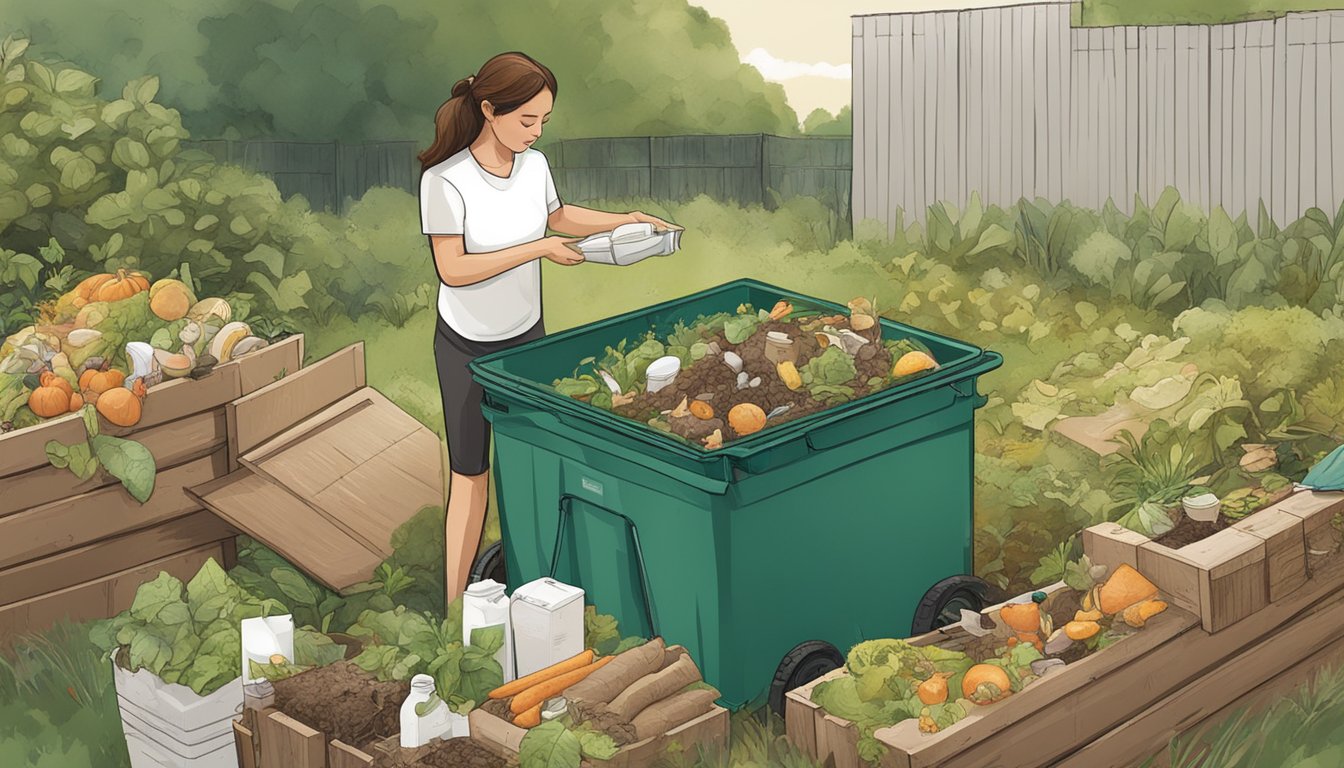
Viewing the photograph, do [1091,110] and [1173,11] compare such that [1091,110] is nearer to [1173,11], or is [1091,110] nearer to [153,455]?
[1173,11]

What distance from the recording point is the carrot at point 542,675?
421cm

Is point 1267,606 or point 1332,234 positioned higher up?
point 1332,234

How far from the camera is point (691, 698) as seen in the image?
163 inches

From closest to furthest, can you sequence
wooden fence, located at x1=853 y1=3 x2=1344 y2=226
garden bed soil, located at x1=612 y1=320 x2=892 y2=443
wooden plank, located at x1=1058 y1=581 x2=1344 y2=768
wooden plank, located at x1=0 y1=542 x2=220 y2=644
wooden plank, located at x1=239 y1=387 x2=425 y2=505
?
wooden plank, located at x1=1058 y1=581 x2=1344 y2=768
garden bed soil, located at x1=612 y1=320 x2=892 y2=443
wooden plank, located at x1=0 y1=542 x2=220 y2=644
wooden plank, located at x1=239 y1=387 x2=425 y2=505
wooden fence, located at x1=853 y1=3 x2=1344 y2=226

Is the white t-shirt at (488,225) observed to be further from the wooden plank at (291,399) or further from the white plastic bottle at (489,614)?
the white plastic bottle at (489,614)

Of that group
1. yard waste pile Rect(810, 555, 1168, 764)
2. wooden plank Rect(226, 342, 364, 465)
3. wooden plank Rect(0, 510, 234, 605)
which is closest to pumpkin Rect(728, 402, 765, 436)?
yard waste pile Rect(810, 555, 1168, 764)

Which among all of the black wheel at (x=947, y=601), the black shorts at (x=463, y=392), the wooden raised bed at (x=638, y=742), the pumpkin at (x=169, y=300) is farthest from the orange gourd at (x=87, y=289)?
the black wheel at (x=947, y=601)

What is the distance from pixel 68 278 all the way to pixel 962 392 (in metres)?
3.75

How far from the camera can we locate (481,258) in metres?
5.34

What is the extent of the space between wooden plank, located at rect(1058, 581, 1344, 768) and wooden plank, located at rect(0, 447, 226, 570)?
10.3 feet

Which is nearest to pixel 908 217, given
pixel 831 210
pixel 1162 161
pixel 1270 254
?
pixel 831 210

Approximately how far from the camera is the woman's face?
5340 millimetres

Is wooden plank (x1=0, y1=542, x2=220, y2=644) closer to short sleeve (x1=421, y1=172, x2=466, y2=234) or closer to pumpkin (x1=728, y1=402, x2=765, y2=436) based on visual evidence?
short sleeve (x1=421, y1=172, x2=466, y2=234)

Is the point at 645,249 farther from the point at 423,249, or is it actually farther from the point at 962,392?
the point at 423,249
